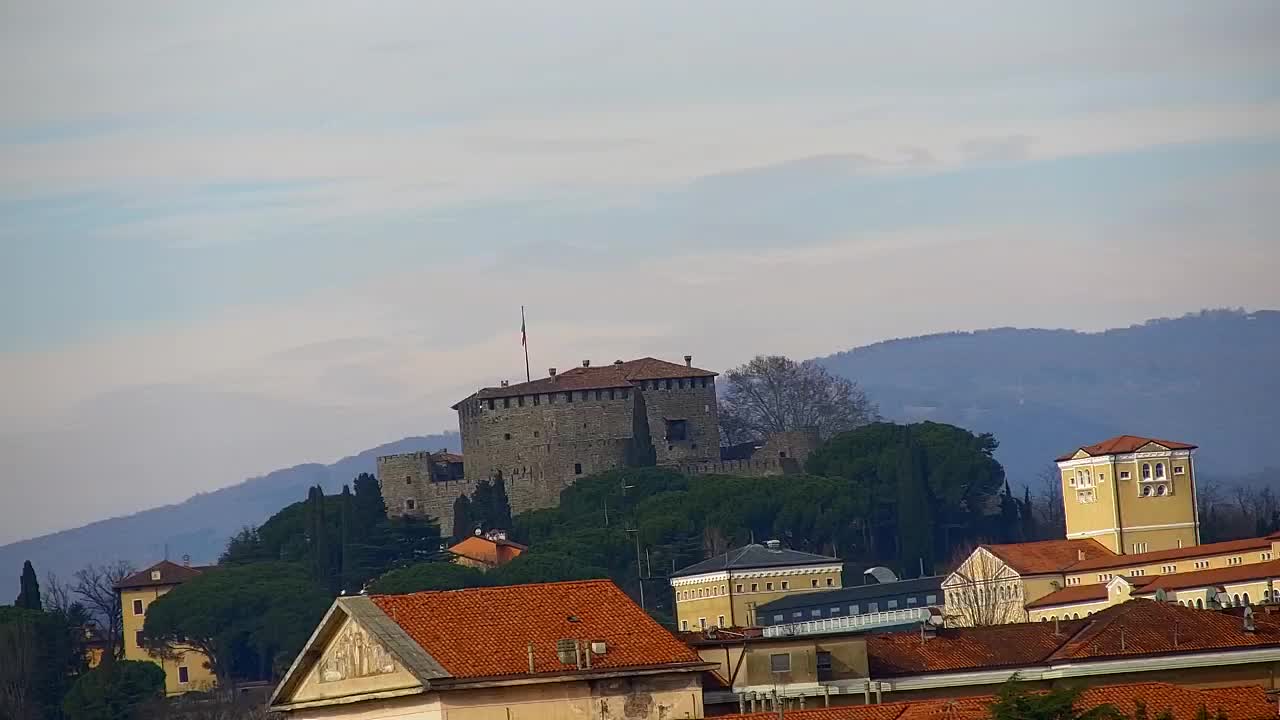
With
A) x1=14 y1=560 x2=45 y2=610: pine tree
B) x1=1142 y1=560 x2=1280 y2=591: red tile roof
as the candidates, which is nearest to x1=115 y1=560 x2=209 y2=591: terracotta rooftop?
x1=14 y1=560 x2=45 y2=610: pine tree

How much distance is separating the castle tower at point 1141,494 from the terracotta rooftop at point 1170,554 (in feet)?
5.09

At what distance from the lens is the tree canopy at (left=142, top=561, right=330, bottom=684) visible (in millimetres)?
107562

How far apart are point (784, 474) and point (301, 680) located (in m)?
86.4

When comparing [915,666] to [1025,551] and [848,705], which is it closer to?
[848,705]

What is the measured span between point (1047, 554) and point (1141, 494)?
15.7ft

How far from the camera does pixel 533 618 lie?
1497 inches

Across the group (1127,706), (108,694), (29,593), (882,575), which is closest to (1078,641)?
(1127,706)

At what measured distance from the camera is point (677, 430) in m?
128

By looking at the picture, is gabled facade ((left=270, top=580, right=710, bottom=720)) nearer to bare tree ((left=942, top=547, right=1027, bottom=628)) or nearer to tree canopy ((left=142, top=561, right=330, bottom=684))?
bare tree ((left=942, top=547, right=1027, bottom=628))

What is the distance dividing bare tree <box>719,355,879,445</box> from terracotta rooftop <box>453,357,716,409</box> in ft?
26.8

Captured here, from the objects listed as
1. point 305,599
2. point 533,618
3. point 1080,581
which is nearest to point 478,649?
point 533,618

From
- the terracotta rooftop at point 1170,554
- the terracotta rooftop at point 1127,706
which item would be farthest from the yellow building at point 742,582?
the terracotta rooftop at point 1127,706

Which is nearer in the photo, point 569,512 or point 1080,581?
point 1080,581

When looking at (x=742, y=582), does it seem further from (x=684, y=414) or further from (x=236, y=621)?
(x=684, y=414)
